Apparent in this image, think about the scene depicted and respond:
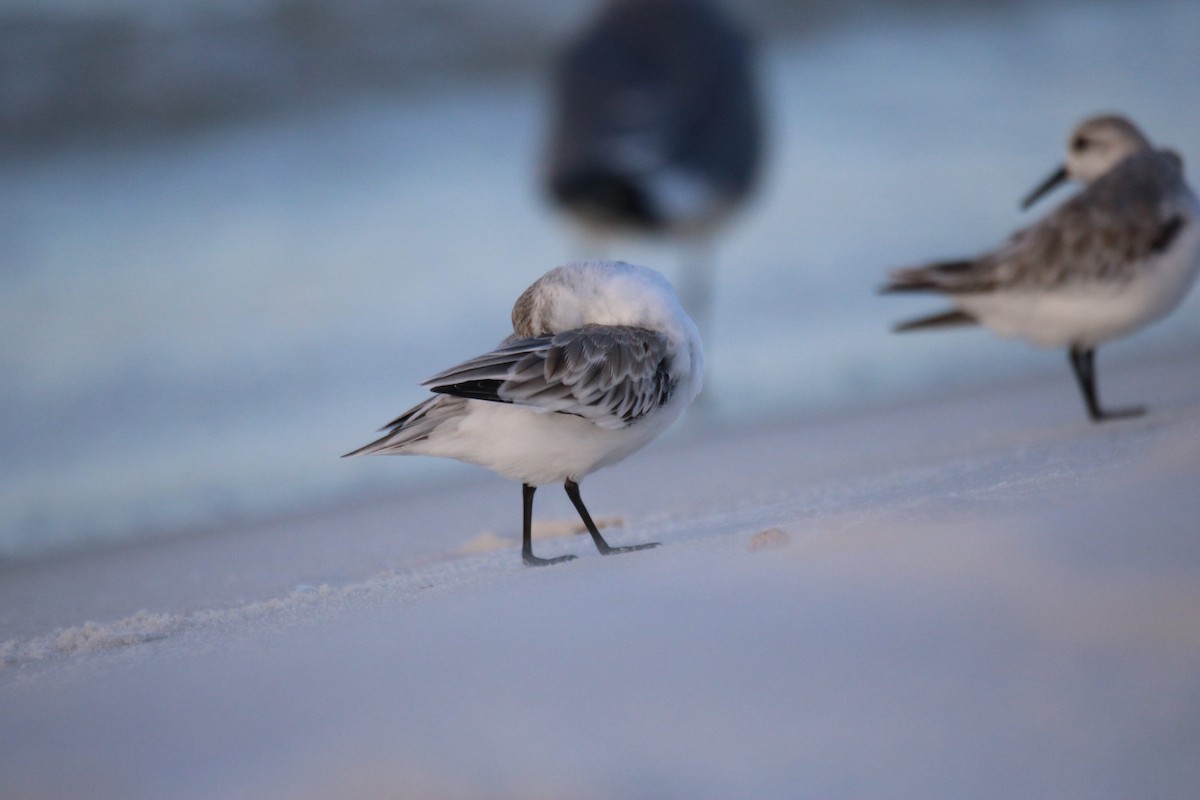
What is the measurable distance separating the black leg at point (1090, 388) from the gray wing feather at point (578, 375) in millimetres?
1672

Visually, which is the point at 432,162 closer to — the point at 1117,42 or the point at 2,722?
the point at 1117,42

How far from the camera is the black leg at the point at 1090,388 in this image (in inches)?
165

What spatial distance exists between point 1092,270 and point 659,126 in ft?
9.74

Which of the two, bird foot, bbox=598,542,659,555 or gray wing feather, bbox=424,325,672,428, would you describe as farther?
bird foot, bbox=598,542,659,555

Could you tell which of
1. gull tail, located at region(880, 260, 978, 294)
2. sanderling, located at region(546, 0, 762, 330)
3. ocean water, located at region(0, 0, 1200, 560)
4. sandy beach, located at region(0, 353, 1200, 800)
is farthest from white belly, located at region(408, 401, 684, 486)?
sanderling, located at region(546, 0, 762, 330)

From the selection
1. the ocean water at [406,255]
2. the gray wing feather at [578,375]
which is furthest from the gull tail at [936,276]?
the gray wing feather at [578,375]

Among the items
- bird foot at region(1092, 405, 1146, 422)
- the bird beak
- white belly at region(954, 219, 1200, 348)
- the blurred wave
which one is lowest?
bird foot at region(1092, 405, 1146, 422)

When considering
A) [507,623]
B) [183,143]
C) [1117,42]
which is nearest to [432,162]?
[183,143]

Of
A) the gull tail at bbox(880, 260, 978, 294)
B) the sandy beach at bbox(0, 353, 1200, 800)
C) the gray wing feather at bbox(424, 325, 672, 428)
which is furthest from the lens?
the gull tail at bbox(880, 260, 978, 294)

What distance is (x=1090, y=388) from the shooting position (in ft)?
13.9

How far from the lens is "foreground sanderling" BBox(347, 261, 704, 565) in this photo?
2889 mm

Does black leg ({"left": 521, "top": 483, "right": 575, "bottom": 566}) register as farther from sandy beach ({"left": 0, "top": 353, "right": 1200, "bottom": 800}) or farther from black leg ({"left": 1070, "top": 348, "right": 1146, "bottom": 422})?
black leg ({"left": 1070, "top": 348, "right": 1146, "bottom": 422})

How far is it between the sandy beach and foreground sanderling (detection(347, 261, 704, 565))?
280 mm

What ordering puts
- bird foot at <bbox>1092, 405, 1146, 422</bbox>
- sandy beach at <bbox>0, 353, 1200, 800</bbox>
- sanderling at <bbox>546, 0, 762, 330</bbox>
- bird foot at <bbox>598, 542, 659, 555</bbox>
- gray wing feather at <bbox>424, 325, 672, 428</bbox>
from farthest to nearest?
sanderling at <bbox>546, 0, 762, 330</bbox> → bird foot at <bbox>1092, 405, 1146, 422</bbox> → bird foot at <bbox>598, 542, 659, 555</bbox> → gray wing feather at <bbox>424, 325, 672, 428</bbox> → sandy beach at <bbox>0, 353, 1200, 800</bbox>
